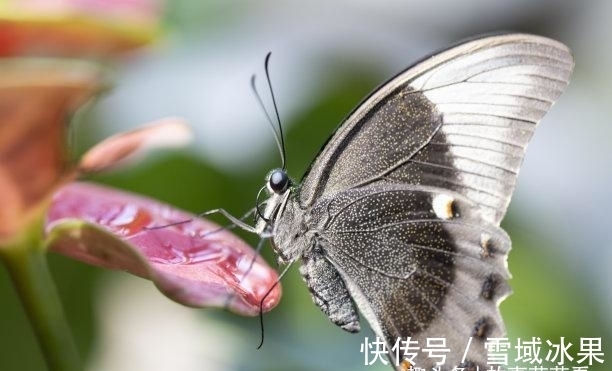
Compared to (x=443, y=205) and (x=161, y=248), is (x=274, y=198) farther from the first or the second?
(x=161, y=248)

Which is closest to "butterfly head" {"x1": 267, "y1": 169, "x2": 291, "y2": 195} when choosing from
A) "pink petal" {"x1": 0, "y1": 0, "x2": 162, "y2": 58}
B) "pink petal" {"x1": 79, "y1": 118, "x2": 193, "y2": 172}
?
"pink petal" {"x1": 79, "y1": 118, "x2": 193, "y2": 172}

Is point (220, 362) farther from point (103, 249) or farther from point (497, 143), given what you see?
point (103, 249)

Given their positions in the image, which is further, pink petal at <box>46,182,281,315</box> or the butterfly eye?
the butterfly eye

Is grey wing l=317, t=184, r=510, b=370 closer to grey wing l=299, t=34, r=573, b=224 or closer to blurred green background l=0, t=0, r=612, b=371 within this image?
grey wing l=299, t=34, r=573, b=224

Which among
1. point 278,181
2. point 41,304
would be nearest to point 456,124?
point 278,181

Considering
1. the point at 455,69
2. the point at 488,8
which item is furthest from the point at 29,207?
the point at 488,8
